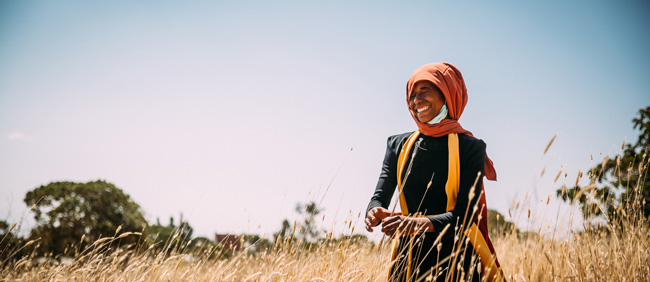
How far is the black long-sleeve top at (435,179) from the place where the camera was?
1553 millimetres

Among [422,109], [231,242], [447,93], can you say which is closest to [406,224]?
[422,109]

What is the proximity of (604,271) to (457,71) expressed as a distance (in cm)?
160

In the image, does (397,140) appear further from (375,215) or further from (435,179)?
(375,215)

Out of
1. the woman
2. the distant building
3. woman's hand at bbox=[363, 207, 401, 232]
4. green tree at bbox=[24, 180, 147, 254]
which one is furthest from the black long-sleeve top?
green tree at bbox=[24, 180, 147, 254]

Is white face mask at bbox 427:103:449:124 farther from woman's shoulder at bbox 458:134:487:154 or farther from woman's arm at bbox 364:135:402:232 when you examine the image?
woman's arm at bbox 364:135:402:232

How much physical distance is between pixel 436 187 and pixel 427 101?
1.45ft

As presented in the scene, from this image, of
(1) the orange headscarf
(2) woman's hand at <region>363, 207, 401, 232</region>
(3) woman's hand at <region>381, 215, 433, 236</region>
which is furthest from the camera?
(1) the orange headscarf

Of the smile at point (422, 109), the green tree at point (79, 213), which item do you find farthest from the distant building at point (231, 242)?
the green tree at point (79, 213)

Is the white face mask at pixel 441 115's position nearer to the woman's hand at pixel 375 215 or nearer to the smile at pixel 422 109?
the smile at pixel 422 109

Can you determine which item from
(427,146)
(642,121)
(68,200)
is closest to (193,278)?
(427,146)

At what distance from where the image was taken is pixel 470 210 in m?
1.58

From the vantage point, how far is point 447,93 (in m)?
1.82

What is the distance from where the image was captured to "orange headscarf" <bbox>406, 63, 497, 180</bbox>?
179cm

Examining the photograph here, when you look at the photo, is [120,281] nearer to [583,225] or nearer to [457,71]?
[457,71]
